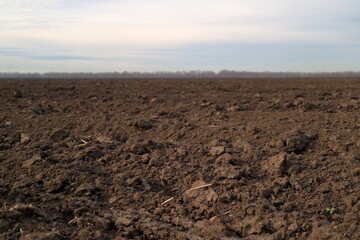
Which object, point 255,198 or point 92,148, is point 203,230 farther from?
point 92,148

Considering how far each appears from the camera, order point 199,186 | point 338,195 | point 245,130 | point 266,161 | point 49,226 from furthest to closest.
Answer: point 245,130 → point 266,161 → point 199,186 → point 338,195 → point 49,226

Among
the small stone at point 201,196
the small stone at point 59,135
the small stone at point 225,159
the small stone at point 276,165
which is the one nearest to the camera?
the small stone at point 201,196

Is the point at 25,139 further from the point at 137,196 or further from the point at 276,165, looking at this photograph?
the point at 276,165

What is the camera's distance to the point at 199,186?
4496mm

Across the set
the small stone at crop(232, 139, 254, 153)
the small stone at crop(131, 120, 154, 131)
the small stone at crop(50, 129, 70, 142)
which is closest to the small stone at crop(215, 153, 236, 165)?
the small stone at crop(232, 139, 254, 153)

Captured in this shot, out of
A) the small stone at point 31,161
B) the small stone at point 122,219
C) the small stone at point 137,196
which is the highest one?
the small stone at point 31,161

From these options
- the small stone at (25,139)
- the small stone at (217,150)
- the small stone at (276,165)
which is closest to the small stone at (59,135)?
the small stone at (25,139)

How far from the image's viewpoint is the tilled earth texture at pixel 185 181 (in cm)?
373

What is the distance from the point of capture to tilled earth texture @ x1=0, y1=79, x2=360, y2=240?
12.2ft

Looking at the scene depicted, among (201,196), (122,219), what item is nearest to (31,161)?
(122,219)

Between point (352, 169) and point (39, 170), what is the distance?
13.3 feet

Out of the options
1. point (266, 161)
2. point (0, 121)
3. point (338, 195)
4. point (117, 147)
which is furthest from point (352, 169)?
point (0, 121)

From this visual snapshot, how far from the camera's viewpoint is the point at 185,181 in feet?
15.4

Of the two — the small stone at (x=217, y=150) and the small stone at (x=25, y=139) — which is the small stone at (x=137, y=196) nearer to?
the small stone at (x=217, y=150)
